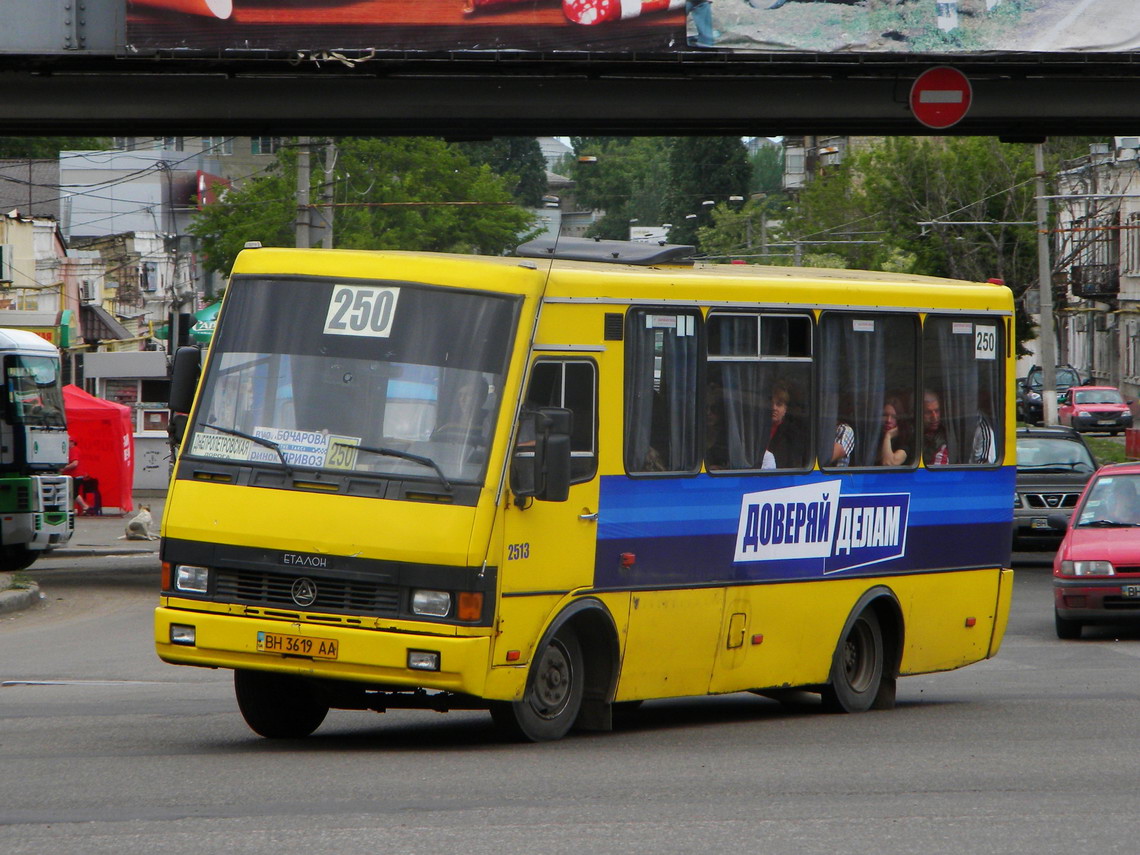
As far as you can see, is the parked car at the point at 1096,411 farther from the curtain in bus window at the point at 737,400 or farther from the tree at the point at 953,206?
the curtain in bus window at the point at 737,400

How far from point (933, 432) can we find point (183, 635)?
17.6 feet

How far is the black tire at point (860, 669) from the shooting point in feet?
38.4

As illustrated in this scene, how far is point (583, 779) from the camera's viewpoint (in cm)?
815

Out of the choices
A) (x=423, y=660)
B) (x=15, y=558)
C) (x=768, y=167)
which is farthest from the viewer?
(x=768, y=167)

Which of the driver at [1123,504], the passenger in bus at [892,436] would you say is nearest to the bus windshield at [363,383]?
the passenger in bus at [892,436]

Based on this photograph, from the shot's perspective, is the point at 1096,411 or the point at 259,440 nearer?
the point at 259,440

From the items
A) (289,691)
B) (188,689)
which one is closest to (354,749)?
(289,691)

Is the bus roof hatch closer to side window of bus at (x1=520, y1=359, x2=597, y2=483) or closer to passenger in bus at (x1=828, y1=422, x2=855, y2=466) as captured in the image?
side window of bus at (x1=520, y1=359, x2=597, y2=483)

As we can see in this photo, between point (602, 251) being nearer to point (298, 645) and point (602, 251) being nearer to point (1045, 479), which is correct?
point (298, 645)

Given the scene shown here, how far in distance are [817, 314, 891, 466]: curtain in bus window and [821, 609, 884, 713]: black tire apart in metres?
1.08

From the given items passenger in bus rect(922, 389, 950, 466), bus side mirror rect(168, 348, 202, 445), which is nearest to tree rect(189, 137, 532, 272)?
passenger in bus rect(922, 389, 950, 466)

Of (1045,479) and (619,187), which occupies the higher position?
(619,187)

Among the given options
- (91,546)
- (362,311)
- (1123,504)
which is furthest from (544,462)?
(91,546)

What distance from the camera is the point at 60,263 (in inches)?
2579
